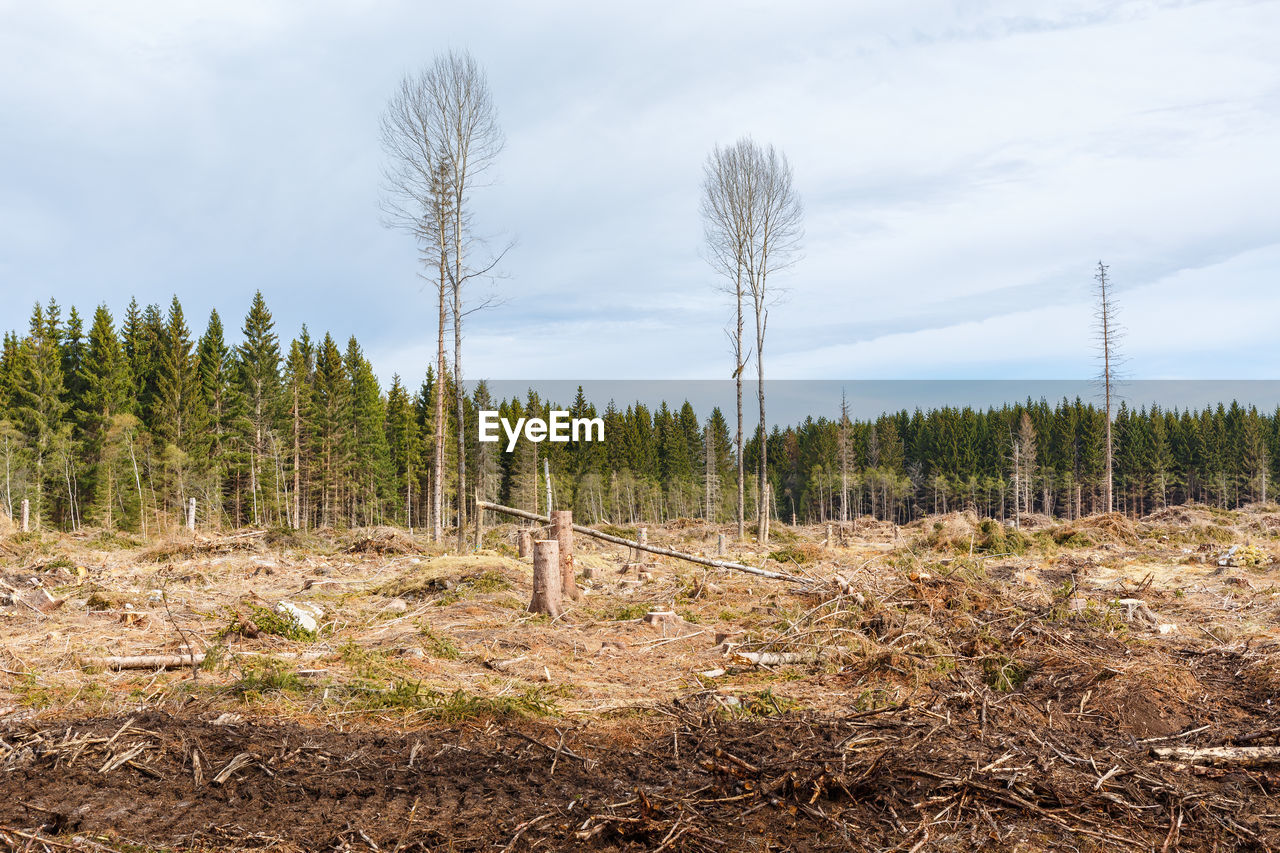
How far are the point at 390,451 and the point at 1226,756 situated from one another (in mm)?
58892

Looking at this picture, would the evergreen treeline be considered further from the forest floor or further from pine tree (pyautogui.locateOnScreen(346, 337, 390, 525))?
the forest floor

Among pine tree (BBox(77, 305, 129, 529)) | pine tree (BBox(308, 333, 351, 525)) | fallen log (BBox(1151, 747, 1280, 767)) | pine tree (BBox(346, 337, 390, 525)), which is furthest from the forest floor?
pine tree (BBox(346, 337, 390, 525))

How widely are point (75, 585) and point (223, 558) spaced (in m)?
4.30

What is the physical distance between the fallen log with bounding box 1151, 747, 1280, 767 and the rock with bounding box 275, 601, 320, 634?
28.1ft

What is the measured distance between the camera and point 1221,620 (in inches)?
389

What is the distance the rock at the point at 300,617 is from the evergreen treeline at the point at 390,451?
26.8m

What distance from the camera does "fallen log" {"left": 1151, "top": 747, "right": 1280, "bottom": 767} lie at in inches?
182

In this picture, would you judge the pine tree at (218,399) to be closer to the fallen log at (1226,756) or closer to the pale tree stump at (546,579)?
the pale tree stump at (546,579)

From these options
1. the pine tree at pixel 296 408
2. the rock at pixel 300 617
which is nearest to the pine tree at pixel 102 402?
the pine tree at pixel 296 408

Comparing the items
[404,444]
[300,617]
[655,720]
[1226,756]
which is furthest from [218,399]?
[1226,756]

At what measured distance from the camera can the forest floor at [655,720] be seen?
3.83m

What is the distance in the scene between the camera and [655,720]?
5730mm

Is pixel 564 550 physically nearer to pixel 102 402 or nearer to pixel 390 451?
pixel 102 402

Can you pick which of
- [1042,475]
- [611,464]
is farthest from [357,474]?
[1042,475]
